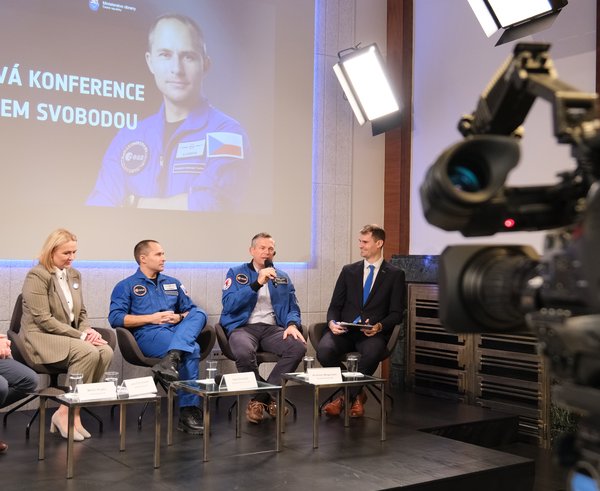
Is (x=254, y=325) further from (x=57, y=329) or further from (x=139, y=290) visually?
(x=57, y=329)

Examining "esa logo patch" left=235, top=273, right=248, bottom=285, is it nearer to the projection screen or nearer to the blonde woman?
the projection screen

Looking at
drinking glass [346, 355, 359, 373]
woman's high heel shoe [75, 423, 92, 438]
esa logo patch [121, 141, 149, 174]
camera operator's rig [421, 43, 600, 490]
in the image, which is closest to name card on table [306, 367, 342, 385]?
drinking glass [346, 355, 359, 373]

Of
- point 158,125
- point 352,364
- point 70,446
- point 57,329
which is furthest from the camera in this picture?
point 158,125

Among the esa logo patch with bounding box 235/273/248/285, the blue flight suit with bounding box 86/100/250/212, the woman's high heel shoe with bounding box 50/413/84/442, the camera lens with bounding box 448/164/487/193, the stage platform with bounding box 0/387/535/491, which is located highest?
the blue flight suit with bounding box 86/100/250/212

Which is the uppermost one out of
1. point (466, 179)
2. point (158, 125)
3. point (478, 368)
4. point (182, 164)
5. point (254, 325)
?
point (158, 125)

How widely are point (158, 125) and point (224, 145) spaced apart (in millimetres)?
543

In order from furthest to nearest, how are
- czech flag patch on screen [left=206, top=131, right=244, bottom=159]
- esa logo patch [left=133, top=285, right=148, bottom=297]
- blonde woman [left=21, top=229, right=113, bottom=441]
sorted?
czech flag patch on screen [left=206, top=131, right=244, bottom=159]
esa logo patch [left=133, top=285, right=148, bottom=297]
blonde woman [left=21, top=229, right=113, bottom=441]

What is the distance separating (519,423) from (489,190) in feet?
14.2

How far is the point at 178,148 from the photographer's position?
570 cm

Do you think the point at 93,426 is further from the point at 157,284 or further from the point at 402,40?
the point at 402,40

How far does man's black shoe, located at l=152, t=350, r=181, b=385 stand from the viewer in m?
4.39

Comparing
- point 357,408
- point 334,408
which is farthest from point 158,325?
point 357,408

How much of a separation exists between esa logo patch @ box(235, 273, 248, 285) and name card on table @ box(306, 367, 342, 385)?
1.14 m

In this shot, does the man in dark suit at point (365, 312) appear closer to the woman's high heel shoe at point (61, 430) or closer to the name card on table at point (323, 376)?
the name card on table at point (323, 376)
